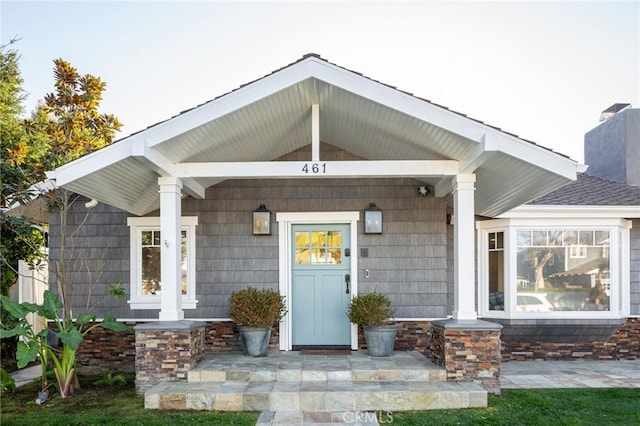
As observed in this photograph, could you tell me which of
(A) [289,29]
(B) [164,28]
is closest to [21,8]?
(B) [164,28]

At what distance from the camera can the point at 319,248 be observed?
7.18 meters

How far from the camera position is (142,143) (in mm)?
5012

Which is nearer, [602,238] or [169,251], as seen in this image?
[169,251]

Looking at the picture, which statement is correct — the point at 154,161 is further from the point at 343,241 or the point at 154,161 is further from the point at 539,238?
the point at 539,238

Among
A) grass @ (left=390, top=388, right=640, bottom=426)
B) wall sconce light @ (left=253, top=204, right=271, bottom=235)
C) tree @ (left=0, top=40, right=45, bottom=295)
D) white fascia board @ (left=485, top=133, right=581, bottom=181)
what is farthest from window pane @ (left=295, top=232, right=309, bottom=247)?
tree @ (left=0, top=40, right=45, bottom=295)

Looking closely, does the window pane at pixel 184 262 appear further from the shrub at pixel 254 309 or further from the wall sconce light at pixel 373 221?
the wall sconce light at pixel 373 221

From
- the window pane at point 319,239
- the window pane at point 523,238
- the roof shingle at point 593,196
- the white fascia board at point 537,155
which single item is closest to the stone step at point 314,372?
the window pane at point 319,239

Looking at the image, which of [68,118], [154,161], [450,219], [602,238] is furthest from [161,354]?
[602,238]

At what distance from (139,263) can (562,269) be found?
662 cm

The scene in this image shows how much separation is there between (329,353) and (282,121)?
10.6 feet

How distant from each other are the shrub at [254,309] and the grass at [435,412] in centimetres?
139

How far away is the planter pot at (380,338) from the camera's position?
20.2 feet

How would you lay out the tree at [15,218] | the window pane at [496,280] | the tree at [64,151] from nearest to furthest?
1. the tree at [64,151]
2. the tree at [15,218]
3. the window pane at [496,280]

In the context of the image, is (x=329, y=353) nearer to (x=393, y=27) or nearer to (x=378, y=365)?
(x=378, y=365)
